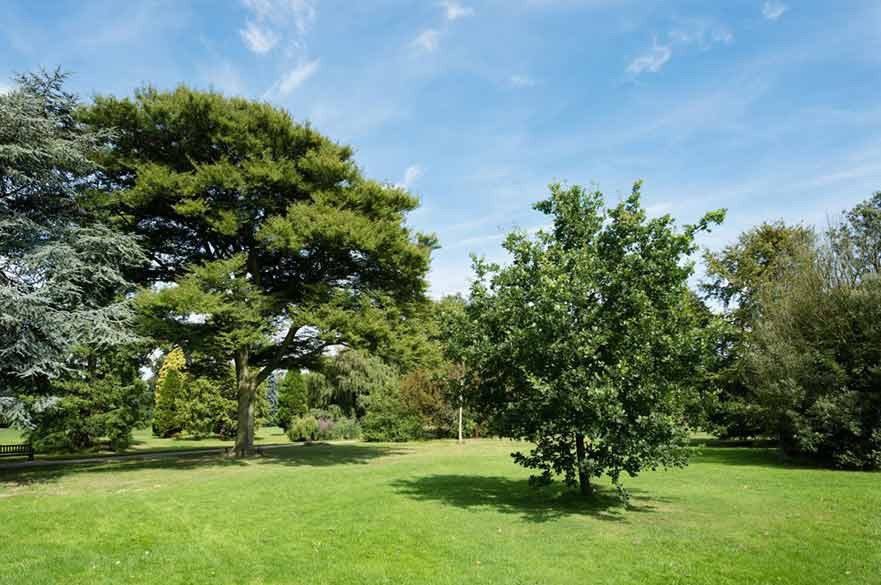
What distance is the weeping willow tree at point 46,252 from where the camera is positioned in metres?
14.7

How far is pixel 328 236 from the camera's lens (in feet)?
64.5

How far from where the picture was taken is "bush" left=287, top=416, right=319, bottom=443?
1420 inches

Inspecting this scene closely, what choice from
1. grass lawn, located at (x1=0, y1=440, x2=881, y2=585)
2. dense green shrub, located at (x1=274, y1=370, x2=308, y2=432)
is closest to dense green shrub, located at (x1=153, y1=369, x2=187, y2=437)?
dense green shrub, located at (x1=274, y1=370, x2=308, y2=432)

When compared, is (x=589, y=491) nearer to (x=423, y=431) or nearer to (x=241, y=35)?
(x=241, y=35)

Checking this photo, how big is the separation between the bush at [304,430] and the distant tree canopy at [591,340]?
27.1 metres

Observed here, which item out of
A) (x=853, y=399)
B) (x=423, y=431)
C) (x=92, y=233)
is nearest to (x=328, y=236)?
(x=92, y=233)

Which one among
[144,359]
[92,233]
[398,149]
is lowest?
[144,359]

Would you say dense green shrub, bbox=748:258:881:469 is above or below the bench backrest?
above

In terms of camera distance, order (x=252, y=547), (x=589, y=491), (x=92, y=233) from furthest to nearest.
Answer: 1. (x=92, y=233)
2. (x=589, y=491)
3. (x=252, y=547)

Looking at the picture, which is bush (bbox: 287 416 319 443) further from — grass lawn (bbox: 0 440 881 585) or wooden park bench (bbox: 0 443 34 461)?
grass lawn (bbox: 0 440 881 585)

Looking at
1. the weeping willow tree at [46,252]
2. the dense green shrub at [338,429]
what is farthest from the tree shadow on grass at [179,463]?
the dense green shrub at [338,429]

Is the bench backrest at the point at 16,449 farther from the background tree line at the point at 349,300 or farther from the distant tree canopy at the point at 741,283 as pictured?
the distant tree canopy at the point at 741,283

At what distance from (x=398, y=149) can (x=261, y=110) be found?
650cm

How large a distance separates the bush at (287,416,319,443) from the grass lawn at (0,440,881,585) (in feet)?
67.9
